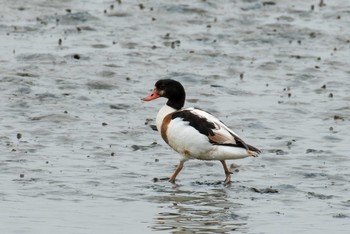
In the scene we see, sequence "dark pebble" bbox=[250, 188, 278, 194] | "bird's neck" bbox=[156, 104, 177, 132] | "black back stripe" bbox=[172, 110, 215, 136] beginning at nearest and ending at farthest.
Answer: "dark pebble" bbox=[250, 188, 278, 194], "black back stripe" bbox=[172, 110, 215, 136], "bird's neck" bbox=[156, 104, 177, 132]

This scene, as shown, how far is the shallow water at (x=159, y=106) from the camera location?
13.5m

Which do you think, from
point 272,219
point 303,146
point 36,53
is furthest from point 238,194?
point 36,53

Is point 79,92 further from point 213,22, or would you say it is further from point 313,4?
point 313,4

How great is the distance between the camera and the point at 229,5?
2705 centimetres

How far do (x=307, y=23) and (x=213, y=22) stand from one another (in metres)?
2.12

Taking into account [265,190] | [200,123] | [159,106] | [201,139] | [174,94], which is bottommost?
[265,190]

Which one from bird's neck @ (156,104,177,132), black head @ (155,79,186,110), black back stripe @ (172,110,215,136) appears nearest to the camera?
black back stripe @ (172,110,215,136)

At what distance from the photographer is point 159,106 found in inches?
790

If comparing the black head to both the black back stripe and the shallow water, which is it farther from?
the shallow water

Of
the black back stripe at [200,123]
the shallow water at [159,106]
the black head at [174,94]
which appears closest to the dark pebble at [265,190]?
the shallow water at [159,106]

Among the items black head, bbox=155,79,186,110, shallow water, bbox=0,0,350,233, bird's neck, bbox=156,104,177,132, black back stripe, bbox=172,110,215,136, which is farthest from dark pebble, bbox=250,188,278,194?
black head, bbox=155,79,186,110

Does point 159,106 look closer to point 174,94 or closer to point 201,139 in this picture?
point 174,94

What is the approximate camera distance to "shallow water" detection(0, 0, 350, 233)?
13.5m

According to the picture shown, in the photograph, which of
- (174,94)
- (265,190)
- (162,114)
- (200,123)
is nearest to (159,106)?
(174,94)
